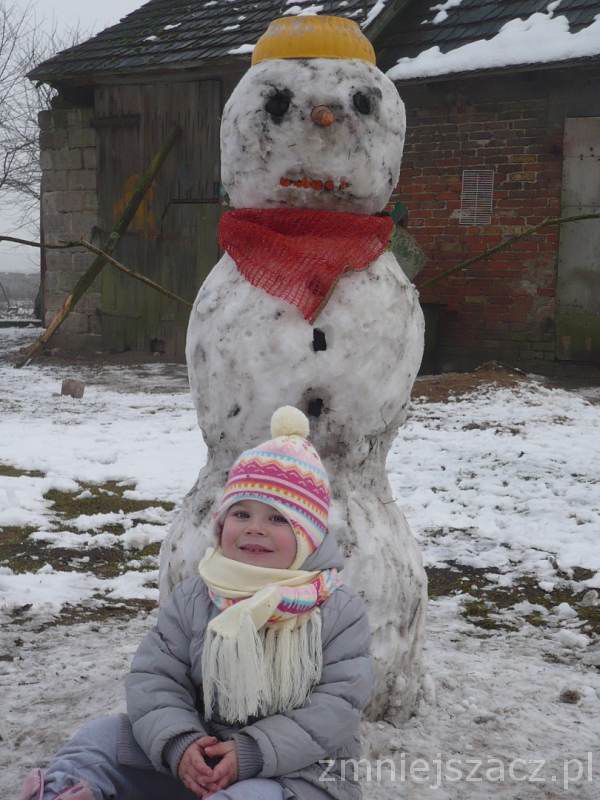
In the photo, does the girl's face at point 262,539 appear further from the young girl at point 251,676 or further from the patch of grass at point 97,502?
the patch of grass at point 97,502

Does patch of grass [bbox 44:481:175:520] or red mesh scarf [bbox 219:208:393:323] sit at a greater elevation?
red mesh scarf [bbox 219:208:393:323]

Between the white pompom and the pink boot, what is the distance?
0.89 m

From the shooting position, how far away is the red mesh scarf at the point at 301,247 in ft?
8.24

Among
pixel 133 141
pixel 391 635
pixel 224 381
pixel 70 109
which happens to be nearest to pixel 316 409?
pixel 224 381

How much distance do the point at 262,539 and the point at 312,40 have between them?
5.04 feet

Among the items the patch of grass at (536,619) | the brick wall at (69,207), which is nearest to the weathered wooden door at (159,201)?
the brick wall at (69,207)

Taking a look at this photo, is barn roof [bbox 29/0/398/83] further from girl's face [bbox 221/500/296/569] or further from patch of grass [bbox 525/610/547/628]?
girl's face [bbox 221/500/296/569]

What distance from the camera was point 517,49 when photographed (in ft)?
27.8

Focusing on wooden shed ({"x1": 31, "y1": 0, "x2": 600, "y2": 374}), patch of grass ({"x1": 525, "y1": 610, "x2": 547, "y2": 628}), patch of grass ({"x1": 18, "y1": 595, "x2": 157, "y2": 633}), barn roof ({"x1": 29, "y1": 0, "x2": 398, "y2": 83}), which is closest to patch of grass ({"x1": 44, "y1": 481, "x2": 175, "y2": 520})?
patch of grass ({"x1": 18, "y1": 595, "x2": 157, "y2": 633})

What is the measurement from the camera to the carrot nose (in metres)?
2.56

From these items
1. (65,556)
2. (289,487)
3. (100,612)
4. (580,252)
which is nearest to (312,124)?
(289,487)

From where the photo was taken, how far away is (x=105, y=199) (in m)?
11.8

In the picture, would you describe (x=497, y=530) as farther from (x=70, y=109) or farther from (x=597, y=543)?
(x=70, y=109)

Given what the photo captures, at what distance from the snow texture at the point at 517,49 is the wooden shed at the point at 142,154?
6.40 feet
